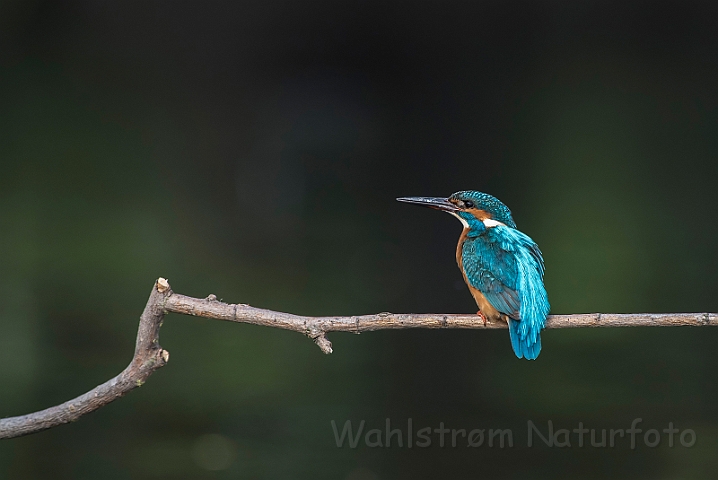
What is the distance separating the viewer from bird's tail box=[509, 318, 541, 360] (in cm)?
143

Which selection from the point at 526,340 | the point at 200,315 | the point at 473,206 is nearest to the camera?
the point at 200,315

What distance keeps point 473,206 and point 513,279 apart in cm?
23

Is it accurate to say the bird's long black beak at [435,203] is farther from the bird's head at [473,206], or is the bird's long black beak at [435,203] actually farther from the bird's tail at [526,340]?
the bird's tail at [526,340]

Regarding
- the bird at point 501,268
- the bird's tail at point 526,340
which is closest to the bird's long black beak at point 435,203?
the bird at point 501,268

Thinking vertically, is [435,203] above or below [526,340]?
above

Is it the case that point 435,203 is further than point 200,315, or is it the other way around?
point 435,203

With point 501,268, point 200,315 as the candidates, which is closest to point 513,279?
point 501,268

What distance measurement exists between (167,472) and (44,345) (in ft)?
2.12

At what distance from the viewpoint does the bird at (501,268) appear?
1438 mm

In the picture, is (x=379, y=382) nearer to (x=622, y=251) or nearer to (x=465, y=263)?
(x=622, y=251)

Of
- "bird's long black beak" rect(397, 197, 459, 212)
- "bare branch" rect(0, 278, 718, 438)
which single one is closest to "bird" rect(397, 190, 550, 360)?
"bird's long black beak" rect(397, 197, 459, 212)

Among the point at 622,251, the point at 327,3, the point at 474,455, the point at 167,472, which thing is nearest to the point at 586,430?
the point at 474,455

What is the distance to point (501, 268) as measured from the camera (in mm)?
1514

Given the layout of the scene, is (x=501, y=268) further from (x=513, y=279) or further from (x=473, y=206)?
(x=473, y=206)
